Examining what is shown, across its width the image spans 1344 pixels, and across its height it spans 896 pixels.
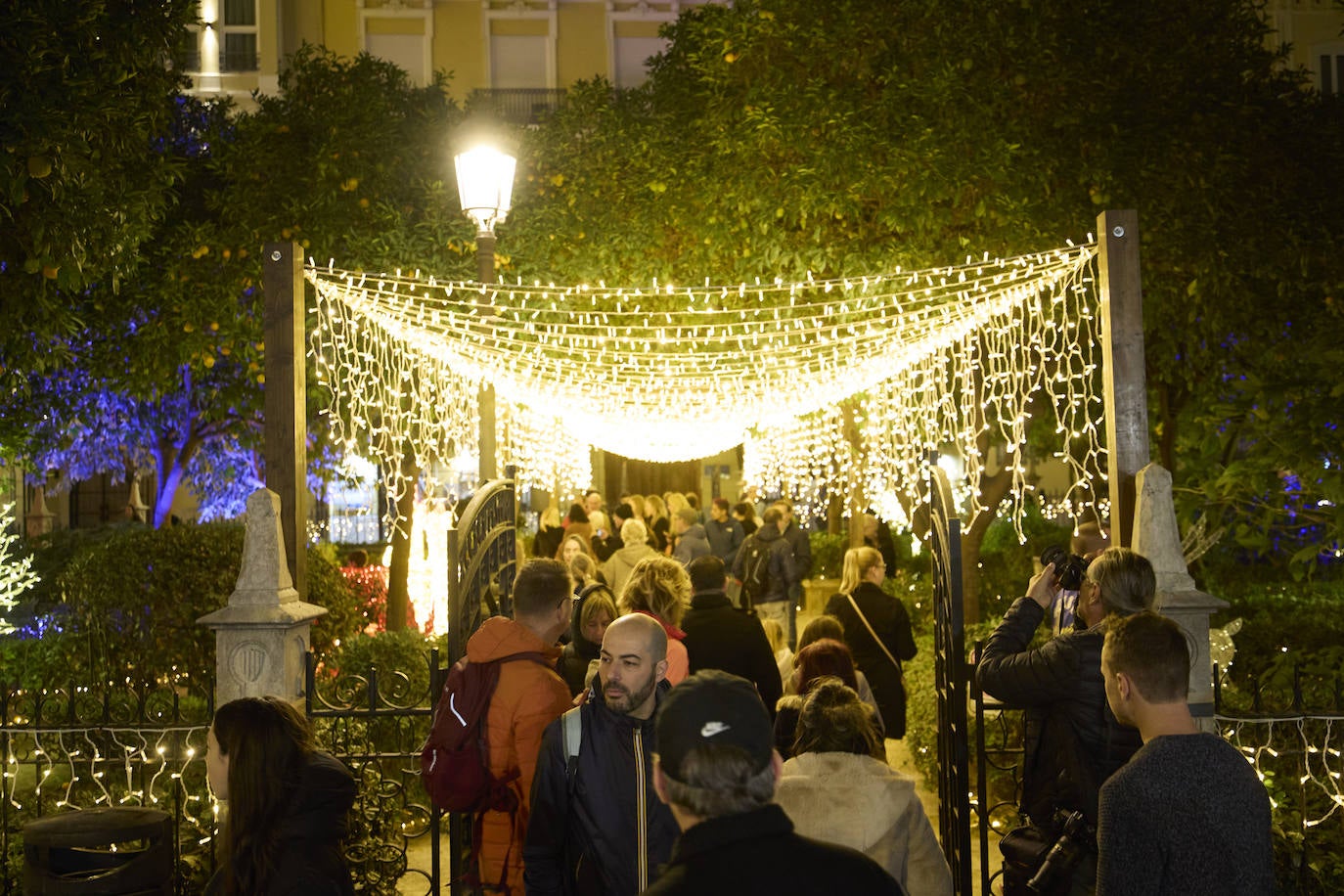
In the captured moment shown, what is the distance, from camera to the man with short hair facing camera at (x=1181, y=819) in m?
2.85

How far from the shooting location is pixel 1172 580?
5441 mm

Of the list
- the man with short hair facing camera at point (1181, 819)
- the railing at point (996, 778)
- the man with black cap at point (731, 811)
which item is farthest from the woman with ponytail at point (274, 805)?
the railing at point (996, 778)

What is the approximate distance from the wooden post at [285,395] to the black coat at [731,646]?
207cm

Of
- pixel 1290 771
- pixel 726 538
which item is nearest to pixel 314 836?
pixel 1290 771

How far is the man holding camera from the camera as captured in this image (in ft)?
12.8

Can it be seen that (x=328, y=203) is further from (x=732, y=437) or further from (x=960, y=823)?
(x=960, y=823)

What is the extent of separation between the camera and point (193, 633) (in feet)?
30.4

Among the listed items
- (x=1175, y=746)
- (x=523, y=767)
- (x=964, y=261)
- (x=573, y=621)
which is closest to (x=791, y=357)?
(x=964, y=261)

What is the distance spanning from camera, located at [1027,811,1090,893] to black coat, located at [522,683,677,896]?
1181 millimetres

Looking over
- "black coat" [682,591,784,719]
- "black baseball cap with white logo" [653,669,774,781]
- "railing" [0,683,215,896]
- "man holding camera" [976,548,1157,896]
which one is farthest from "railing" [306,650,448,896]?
"black baseball cap with white logo" [653,669,774,781]

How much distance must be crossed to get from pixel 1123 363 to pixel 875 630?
2471 mm

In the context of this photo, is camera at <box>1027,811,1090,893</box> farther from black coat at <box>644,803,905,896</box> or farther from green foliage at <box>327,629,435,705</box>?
green foliage at <box>327,629,435,705</box>

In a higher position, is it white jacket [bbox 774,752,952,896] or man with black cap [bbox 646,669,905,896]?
man with black cap [bbox 646,669,905,896]

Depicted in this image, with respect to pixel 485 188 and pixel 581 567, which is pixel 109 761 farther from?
pixel 485 188
